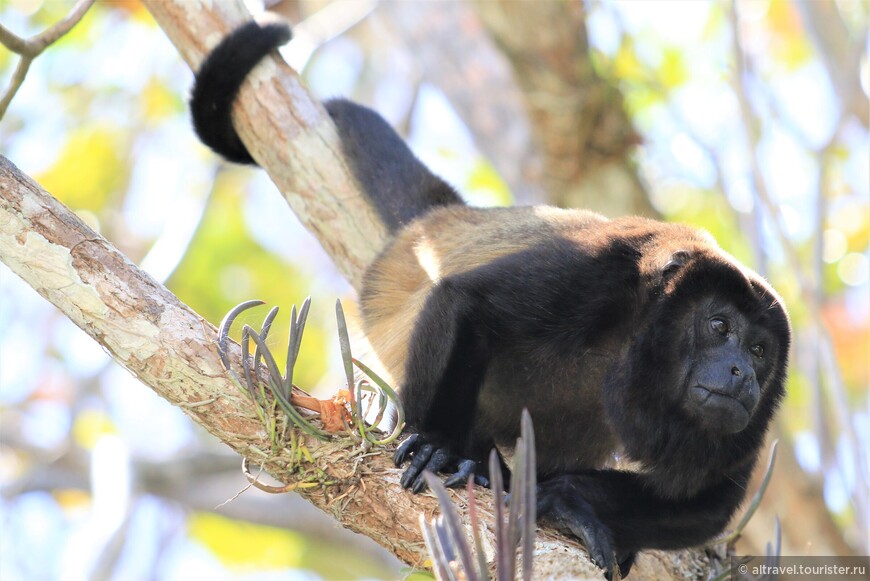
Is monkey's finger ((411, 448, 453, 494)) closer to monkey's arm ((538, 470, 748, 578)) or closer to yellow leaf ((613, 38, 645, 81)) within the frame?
monkey's arm ((538, 470, 748, 578))

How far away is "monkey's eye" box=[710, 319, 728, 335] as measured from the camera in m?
3.05

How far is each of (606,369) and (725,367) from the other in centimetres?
49

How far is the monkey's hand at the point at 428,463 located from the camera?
259 cm

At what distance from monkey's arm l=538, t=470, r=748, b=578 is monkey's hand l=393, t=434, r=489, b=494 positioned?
0.27 metres

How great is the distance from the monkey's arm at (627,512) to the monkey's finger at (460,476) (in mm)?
261

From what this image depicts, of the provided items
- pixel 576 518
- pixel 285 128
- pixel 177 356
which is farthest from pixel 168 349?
pixel 285 128

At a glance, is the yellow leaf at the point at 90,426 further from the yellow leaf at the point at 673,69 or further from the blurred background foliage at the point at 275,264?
the yellow leaf at the point at 673,69

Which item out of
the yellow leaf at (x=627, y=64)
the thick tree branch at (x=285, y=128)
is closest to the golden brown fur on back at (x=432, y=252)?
the thick tree branch at (x=285, y=128)

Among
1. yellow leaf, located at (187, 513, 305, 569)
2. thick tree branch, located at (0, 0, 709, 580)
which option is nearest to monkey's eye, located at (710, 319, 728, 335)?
thick tree branch, located at (0, 0, 709, 580)

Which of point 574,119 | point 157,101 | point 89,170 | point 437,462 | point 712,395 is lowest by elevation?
point 712,395

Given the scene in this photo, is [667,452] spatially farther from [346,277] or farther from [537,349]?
[346,277]

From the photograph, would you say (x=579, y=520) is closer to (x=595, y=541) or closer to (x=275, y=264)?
(x=595, y=541)

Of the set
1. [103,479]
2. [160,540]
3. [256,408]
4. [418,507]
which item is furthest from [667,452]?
[160,540]

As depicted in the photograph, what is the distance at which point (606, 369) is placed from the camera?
3312 millimetres
